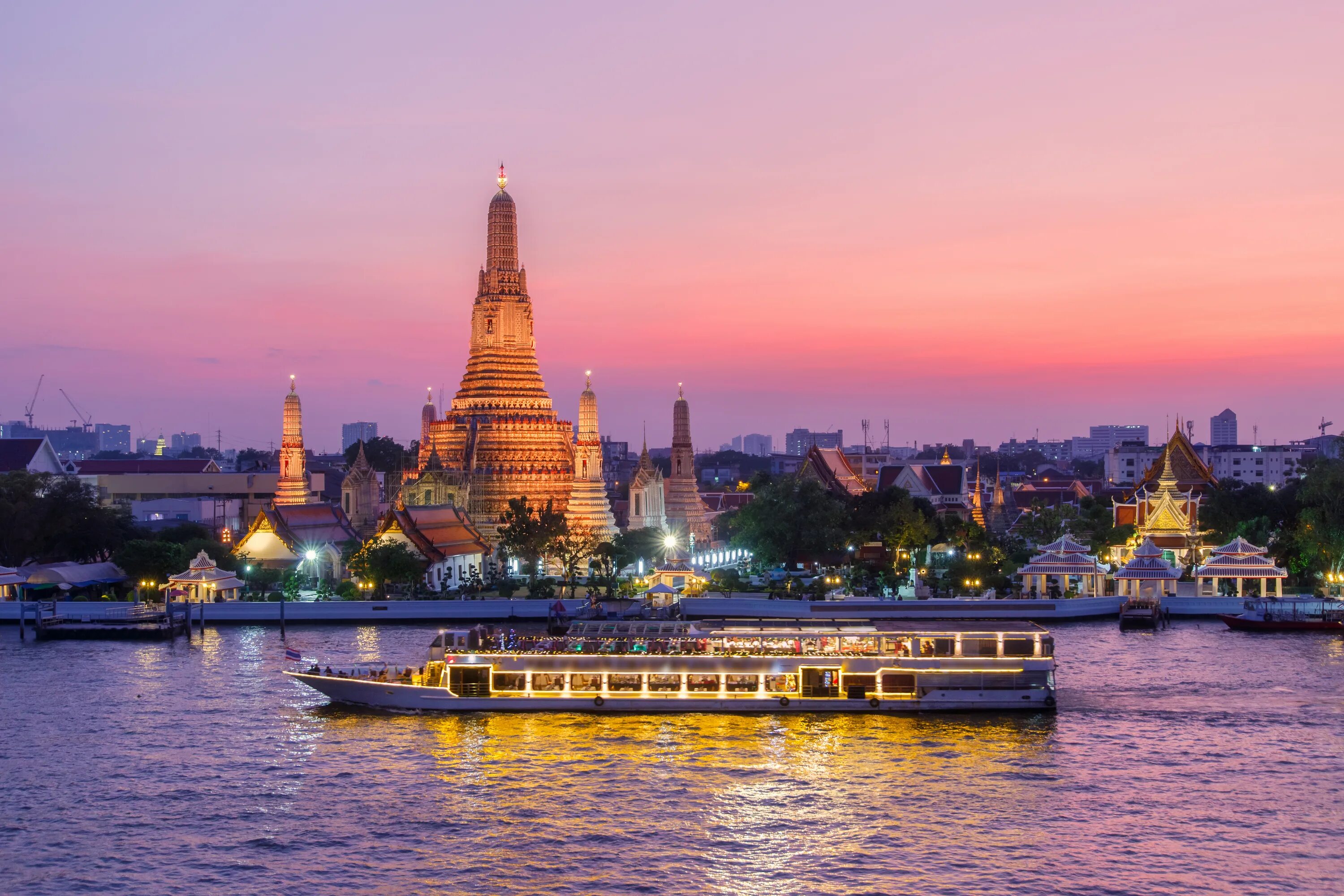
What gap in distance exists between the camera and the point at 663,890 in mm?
31484

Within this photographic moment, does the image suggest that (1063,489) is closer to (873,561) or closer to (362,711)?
(873,561)

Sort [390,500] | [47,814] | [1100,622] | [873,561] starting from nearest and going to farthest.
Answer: [47,814] < [1100,622] < [873,561] < [390,500]

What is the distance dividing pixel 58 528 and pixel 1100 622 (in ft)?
184

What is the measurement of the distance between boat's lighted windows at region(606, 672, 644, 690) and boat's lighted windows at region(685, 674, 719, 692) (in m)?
1.58

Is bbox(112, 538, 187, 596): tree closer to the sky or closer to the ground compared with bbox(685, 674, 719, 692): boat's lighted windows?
closer to the sky

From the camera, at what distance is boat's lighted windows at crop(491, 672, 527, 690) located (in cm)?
5050

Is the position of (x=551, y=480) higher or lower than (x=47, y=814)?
higher

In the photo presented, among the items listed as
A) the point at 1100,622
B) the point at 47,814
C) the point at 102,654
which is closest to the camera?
the point at 47,814

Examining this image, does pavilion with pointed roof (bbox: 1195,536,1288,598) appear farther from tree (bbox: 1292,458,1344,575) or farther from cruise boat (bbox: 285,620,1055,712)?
cruise boat (bbox: 285,620,1055,712)

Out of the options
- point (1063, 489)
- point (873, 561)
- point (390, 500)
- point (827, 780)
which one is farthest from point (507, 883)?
point (1063, 489)

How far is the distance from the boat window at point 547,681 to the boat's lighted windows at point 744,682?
559 cm

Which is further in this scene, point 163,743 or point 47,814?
point 163,743

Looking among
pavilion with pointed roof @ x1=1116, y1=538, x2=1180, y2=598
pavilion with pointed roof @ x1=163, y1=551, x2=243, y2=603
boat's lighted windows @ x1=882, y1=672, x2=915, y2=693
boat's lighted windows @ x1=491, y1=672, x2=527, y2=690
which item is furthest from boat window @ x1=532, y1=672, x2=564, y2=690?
pavilion with pointed roof @ x1=1116, y1=538, x2=1180, y2=598

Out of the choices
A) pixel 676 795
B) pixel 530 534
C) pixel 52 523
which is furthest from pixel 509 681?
pixel 52 523
